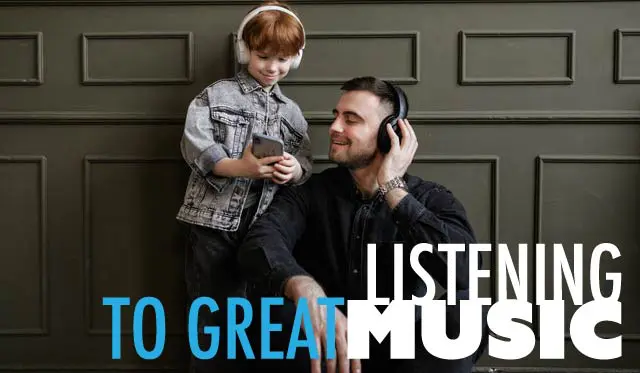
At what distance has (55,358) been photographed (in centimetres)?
254

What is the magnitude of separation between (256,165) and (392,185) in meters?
0.43

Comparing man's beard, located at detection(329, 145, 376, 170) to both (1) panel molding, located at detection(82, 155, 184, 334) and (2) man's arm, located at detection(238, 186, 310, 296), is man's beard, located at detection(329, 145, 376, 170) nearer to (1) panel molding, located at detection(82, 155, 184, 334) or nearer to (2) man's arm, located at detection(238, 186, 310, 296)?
(2) man's arm, located at detection(238, 186, 310, 296)

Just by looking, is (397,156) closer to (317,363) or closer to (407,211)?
(407,211)

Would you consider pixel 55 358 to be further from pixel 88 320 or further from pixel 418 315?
pixel 418 315

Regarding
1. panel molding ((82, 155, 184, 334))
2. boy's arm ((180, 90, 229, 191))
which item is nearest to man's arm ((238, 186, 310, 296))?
boy's arm ((180, 90, 229, 191))

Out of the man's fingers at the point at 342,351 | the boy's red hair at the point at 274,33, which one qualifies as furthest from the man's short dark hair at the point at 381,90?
the man's fingers at the point at 342,351

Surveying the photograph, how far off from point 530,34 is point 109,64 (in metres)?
1.59

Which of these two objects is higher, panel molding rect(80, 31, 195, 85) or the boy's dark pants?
panel molding rect(80, 31, 195, 85)

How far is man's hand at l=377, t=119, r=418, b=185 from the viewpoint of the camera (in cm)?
193

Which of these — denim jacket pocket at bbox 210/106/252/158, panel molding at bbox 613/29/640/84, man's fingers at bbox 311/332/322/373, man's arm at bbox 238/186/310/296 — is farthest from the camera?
panel molding at bbox 613/29/640/84

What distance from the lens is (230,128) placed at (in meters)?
2.14

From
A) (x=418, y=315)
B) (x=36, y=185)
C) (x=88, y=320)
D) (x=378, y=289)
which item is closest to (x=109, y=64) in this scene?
(x=36, y=185)

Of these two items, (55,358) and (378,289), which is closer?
(378,289)

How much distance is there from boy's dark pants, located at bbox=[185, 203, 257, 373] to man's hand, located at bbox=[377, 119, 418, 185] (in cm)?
49
